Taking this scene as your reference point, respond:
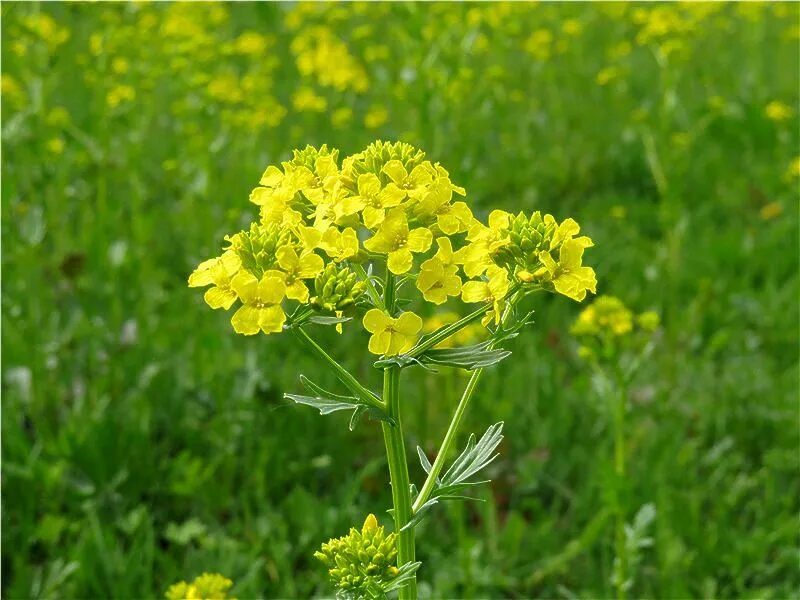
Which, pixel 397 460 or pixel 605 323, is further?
pixel 605 323

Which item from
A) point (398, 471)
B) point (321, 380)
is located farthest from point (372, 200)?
point (321, 380)

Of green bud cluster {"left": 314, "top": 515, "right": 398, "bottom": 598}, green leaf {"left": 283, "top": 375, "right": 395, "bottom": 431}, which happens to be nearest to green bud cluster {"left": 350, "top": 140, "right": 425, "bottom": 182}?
green leaf {"left": 283, "top": 375, "right": 395, "bottom": 431}

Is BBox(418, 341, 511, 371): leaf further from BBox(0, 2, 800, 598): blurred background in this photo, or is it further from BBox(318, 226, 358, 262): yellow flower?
BBox(0, 2, 800, 598): blurred background

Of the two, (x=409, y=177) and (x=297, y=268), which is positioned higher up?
(x=409, y=177)

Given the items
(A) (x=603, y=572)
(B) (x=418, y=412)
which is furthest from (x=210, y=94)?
(A) (x=603, y=572)

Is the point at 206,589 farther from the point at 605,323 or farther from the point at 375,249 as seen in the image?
the point at 605,323

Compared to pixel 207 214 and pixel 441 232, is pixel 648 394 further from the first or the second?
pixel 441 232
